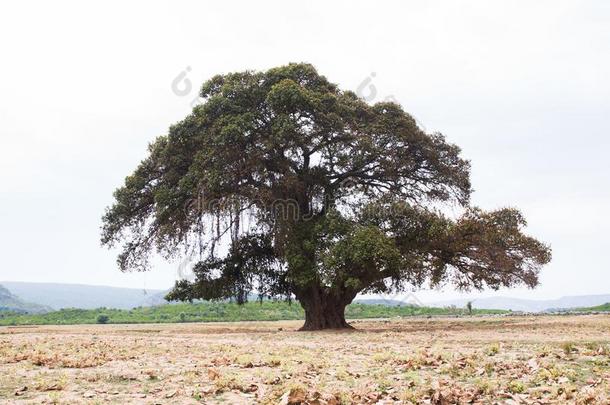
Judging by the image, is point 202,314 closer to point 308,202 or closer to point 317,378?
point 308,202

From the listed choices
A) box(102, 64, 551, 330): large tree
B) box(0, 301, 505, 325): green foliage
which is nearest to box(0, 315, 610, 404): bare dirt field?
box(102, 64, 551, 330): large tree

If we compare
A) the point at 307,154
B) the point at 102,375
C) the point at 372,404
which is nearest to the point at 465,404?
the point at 372,404

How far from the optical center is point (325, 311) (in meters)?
26.3

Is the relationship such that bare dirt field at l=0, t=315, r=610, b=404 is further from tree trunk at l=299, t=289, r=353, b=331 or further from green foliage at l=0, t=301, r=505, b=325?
green foliage at l=0, t=301, r=505, b=325

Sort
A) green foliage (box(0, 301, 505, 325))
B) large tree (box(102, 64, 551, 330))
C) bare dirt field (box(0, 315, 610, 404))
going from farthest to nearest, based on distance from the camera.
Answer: green foliage (box(0, 301, 505, 325)), large tree (box(102, 64, 551, 330)), bare dirt field (box(0, 315, 610, 404))

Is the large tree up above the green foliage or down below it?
above

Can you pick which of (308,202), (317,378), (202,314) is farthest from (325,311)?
(202,314)

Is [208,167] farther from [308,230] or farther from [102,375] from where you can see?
[102,375]

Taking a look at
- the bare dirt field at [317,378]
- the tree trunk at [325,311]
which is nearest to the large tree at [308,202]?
the tree trunk at [325,311]

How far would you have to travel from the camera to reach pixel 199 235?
26062mm

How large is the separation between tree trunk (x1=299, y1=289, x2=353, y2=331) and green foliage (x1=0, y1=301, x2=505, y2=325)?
50.0 feet

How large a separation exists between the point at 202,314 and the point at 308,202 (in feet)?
78.4

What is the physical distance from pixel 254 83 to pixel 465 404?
21.2 meters

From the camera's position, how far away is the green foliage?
140ft
